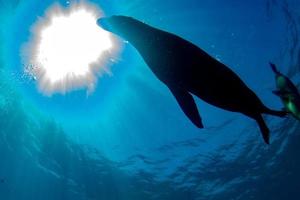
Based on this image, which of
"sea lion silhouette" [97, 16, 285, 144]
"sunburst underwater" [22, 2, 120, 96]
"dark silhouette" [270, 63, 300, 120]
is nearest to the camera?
"sea lion silhouette" [97, 16, 285, 144]

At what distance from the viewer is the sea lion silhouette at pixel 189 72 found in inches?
63.9

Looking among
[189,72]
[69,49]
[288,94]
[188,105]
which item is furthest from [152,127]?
[189,72]

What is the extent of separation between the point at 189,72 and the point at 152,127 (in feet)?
53.7

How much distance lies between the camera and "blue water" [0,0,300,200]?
539 inches

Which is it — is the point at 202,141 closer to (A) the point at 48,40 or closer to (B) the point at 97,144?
(B) the point at 97,144

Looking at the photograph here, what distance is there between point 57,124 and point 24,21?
723 cm

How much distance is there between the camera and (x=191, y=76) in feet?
5.54

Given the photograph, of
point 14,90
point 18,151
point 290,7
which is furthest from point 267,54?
point 18,151

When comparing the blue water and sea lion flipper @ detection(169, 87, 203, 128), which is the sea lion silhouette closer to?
sea lion flipper @ detection(169, 87, 203, 128)

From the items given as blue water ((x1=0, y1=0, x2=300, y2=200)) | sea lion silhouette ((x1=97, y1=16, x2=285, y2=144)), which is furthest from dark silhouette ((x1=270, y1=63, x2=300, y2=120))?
blue water ((x1=0, y1=0, x2=300, y2=200))

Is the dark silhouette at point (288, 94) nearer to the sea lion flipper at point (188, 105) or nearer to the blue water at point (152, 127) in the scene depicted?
the sea lion flipper at point (188, 105)

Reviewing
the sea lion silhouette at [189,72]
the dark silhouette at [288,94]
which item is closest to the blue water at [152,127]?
the dark silhouette at [288,94]

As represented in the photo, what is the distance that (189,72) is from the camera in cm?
168

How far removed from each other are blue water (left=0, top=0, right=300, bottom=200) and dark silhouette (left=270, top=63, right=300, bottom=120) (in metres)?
10.3
